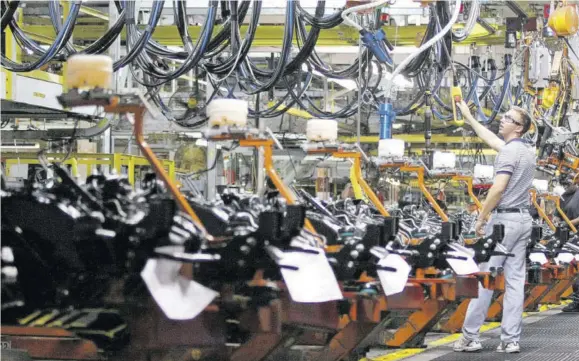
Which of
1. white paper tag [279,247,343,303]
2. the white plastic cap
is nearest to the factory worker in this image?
the white plastic cap

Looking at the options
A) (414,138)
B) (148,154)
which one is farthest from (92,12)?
(414,138)

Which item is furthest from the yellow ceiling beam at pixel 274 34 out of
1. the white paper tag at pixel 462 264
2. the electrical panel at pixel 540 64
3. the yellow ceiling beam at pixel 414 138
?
the yellow ceiling beam at pixel 414 138

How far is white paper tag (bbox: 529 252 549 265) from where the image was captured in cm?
1071

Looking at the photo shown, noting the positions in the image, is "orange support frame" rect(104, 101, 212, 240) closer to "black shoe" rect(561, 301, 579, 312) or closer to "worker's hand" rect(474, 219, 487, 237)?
"worker's hand" rect(474, 219, 487, 237)

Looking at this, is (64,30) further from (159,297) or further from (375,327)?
(159,297)

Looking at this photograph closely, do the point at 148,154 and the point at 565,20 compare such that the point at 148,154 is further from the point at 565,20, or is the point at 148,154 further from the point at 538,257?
the point at 538,257

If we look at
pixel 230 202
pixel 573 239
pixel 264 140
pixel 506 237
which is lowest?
pixel 573 239

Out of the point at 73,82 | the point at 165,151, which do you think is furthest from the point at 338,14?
the point at 165,151

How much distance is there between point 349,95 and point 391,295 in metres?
12.7

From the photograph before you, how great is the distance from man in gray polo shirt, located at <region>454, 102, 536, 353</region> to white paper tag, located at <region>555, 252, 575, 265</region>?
368 cm

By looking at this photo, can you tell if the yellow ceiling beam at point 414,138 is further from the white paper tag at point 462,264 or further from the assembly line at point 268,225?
the white paper tag at point 462,264

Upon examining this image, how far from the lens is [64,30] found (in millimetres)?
8594

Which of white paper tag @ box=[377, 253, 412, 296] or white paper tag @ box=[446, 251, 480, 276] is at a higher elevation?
white paper tag @ box=[377, 253, 412, 296]

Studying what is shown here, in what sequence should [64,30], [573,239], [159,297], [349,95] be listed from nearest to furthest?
[159,297]
[64,30]
[573,239]
[349,95]
